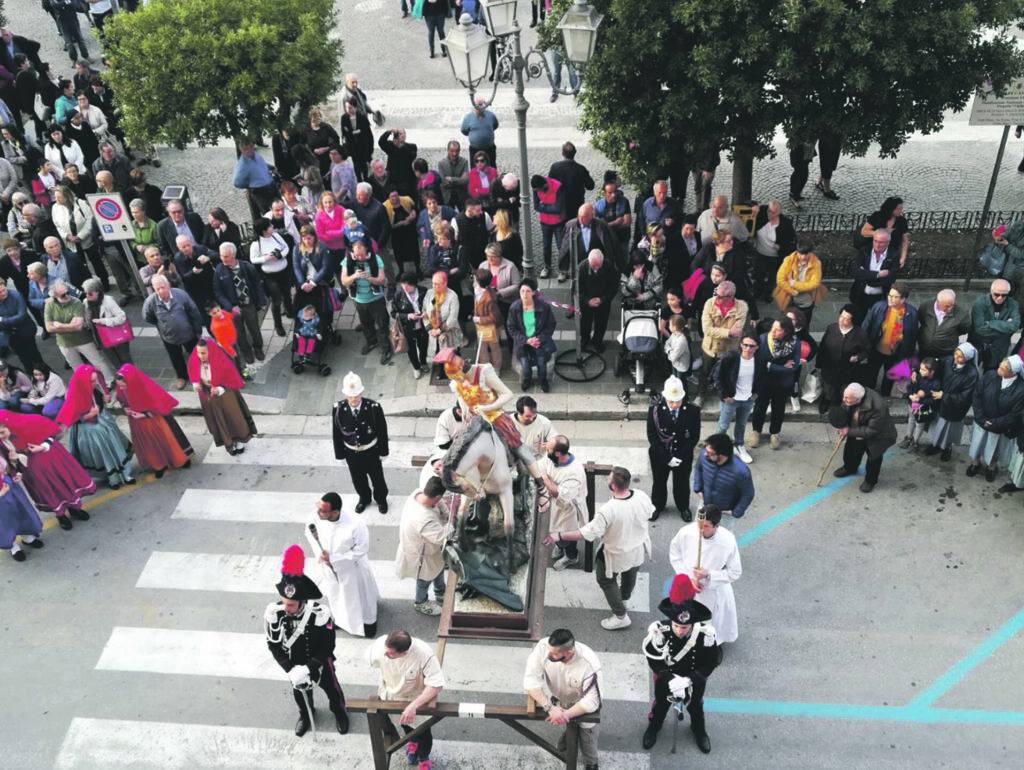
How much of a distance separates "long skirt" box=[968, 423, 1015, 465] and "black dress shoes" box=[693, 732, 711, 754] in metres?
4.96

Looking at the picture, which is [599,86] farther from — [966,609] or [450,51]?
[966,609]

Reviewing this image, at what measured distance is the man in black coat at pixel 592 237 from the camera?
13.1 metres

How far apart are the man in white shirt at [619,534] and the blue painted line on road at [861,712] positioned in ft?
4.49

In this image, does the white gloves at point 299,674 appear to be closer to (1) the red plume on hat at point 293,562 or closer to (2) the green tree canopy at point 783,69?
(1) the red plume on hat at point 293,562

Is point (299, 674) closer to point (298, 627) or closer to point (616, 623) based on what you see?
point (298, 627)

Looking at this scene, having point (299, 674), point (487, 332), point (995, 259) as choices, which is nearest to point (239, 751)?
point (299, 674)

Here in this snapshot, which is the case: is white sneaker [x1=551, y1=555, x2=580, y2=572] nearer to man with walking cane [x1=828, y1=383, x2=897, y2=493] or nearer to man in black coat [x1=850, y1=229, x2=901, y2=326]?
man with walking cane [x1=828, y1=383, x2=897, y2=493]

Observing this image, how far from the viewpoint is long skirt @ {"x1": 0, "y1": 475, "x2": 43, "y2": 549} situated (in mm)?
10547

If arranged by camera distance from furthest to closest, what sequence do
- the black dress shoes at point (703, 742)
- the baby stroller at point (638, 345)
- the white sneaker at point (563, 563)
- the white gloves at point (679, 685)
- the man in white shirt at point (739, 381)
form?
the baby stroller at point (638, 345)
the man in white shirt at point (739, 381)
the white sneaker at point (563, 563)
the black dress shoes at point (703, 742)
the white gloves at point (679, 685)

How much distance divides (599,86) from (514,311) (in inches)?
123

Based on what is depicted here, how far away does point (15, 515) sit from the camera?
35.0 ft

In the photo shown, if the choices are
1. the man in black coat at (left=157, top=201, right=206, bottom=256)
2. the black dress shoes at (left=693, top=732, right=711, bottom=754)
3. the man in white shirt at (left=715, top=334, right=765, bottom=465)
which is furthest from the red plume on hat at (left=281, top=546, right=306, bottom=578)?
the man in black coat at (left=157, top=201, right=206, bottom=256)

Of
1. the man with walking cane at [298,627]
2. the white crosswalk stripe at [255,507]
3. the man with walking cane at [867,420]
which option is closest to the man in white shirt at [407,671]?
the man with walking cane at [298,627]

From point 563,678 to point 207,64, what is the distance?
10773mm
